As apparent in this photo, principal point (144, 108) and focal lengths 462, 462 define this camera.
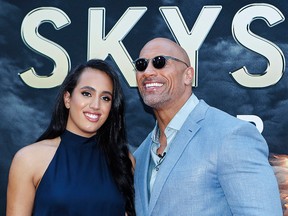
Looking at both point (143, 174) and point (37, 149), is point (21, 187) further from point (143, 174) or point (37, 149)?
point (143, 174)

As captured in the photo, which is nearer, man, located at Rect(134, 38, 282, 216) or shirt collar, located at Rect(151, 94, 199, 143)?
man, located at Rect(134, 38, 282, 216)

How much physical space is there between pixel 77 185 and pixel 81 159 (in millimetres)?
184

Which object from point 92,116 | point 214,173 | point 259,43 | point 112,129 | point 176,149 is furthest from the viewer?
point 259,43

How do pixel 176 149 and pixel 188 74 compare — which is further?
pixel 188 74

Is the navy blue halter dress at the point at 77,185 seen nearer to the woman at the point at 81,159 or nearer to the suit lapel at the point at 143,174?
the woman at the point at 81,159

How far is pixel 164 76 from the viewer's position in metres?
2.49

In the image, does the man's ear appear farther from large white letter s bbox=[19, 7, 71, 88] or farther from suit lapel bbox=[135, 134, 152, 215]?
large white letter s bbox=[19, 7, 71, 88]

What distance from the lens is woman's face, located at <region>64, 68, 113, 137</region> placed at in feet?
8.05

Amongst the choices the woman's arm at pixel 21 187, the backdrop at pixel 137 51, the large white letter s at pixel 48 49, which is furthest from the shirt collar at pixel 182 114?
the large white letter s at pixel 48 49

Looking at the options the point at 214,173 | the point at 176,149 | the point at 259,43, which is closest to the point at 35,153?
the point at 176,149

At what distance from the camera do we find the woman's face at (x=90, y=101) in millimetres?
2453

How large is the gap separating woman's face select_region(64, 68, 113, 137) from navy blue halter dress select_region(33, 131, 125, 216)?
0.38ft

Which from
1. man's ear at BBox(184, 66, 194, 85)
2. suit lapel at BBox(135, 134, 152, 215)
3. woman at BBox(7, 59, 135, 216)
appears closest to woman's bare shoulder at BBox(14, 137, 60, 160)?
woman at BBox(7, 59, 135, 216)

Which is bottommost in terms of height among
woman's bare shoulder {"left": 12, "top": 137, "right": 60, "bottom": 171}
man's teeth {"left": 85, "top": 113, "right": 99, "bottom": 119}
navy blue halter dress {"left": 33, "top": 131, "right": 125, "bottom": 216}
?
navy blue halter dress {"left": 33, "top": 131, "right": 125, "bottom": 216}
